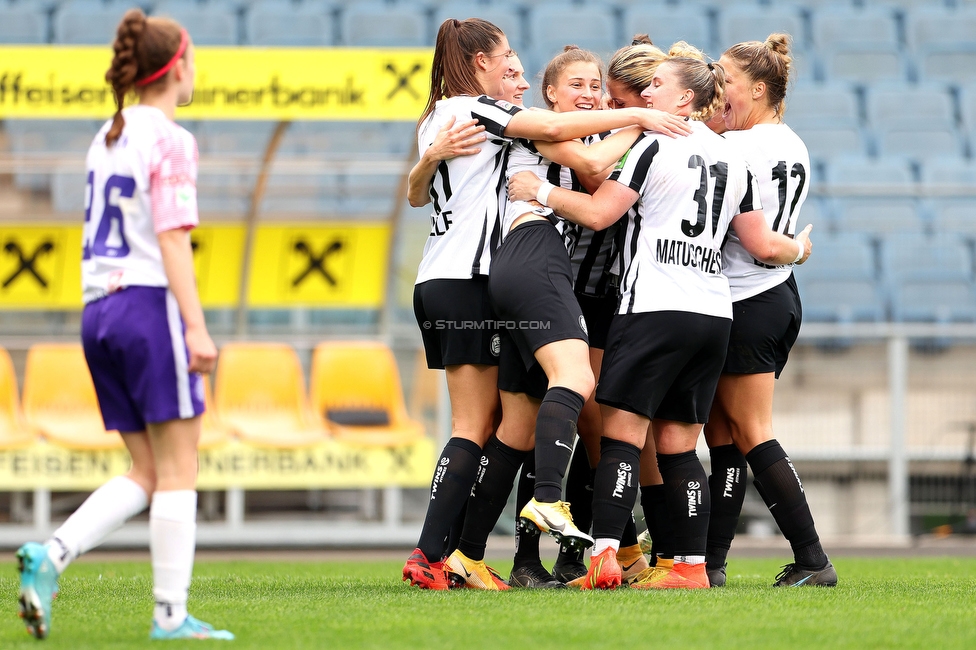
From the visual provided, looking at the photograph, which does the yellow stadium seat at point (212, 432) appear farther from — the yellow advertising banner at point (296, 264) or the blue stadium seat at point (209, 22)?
the blue stadium seat at point (209, 22)

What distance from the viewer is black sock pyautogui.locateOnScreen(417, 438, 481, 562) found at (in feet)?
13.5

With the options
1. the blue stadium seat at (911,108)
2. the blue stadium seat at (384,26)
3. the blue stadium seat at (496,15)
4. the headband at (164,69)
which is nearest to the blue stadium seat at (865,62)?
the blue stadium seat at (911,108)

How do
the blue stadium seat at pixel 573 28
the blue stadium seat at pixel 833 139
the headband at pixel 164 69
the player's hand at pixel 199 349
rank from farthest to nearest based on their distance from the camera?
the blue stadium seat at pixel 573 28
the blue stadium seat at pixel 833 139
the headband at pixel 164 69
the player's hand at pixel 199 349

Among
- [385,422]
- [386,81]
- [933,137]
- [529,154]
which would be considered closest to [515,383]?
[529,154]

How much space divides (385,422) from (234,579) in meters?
3.80

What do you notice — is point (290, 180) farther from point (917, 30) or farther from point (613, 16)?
point (917, 30)

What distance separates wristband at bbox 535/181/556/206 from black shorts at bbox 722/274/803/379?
86cm

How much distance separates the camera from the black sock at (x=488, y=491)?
419 cm

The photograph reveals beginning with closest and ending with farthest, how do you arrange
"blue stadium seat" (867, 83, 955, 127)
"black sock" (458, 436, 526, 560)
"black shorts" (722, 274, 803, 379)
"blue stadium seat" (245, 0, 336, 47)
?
"black sock" (458, 436, 526, 560)
"black shorts" (722, 274, 803, 379)
"blue stadium seat" (867, 83, 955, 127)
"blue stadium seat" (245, 0, 336, 47)

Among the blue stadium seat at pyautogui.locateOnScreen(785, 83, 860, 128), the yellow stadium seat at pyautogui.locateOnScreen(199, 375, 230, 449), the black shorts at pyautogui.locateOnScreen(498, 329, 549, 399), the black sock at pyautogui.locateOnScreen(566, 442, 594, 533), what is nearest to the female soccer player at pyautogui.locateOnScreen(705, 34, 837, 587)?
the black sock at pyautogui.locateOnScreen(566, 442, 594, 533)

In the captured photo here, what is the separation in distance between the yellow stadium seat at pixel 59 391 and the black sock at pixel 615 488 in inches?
214

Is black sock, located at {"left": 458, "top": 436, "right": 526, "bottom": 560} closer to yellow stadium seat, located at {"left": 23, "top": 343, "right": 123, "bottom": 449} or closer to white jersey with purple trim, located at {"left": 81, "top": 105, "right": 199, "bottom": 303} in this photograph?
white jersey with purple trim, located at {"left": 81, "top": 105, "right": 199, "bottom": 303}

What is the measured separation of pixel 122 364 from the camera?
3.01 m

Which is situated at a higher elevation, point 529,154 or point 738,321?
point 529,154
